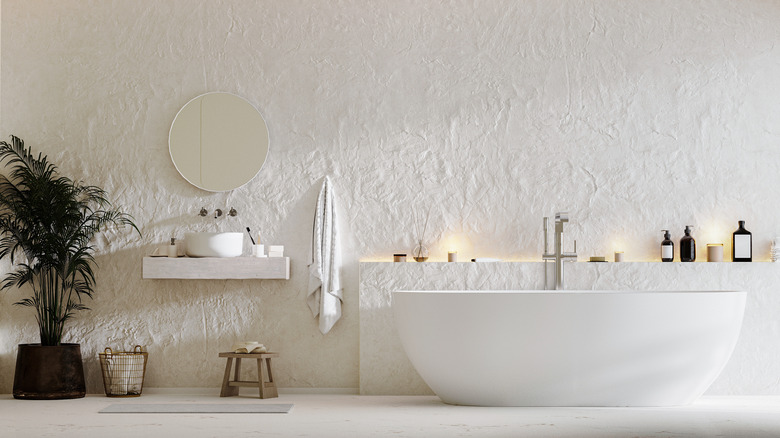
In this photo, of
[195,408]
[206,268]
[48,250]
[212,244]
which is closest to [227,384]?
[195,408]

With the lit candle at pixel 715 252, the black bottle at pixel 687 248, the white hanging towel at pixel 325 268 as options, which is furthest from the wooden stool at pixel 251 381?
the lit candle at pixel 715 252

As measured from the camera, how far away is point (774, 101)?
5195 mm

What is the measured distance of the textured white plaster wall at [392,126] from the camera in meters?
5.15

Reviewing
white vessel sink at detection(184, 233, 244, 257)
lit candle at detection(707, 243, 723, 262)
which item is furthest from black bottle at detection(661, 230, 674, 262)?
white vessel sink at detection(184, 233, 244, 257)

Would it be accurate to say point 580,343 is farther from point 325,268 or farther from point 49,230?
point 49,230

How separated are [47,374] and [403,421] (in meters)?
2.18

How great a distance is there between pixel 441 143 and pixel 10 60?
272 centimetres

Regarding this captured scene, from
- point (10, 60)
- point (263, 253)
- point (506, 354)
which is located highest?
point (10, 60)

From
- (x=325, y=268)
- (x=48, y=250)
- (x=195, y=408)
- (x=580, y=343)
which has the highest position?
(x=48, y=250)

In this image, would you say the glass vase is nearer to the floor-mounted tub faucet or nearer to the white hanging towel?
the white hanging towel

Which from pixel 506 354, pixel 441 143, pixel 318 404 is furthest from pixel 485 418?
pixel 441 143

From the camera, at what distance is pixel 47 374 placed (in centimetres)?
475

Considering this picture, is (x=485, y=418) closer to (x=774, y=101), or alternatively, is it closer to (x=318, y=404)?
(x=318, y=404)

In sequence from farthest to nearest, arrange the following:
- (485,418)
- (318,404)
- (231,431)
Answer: (318,404) < (485,418) < (231,431)
